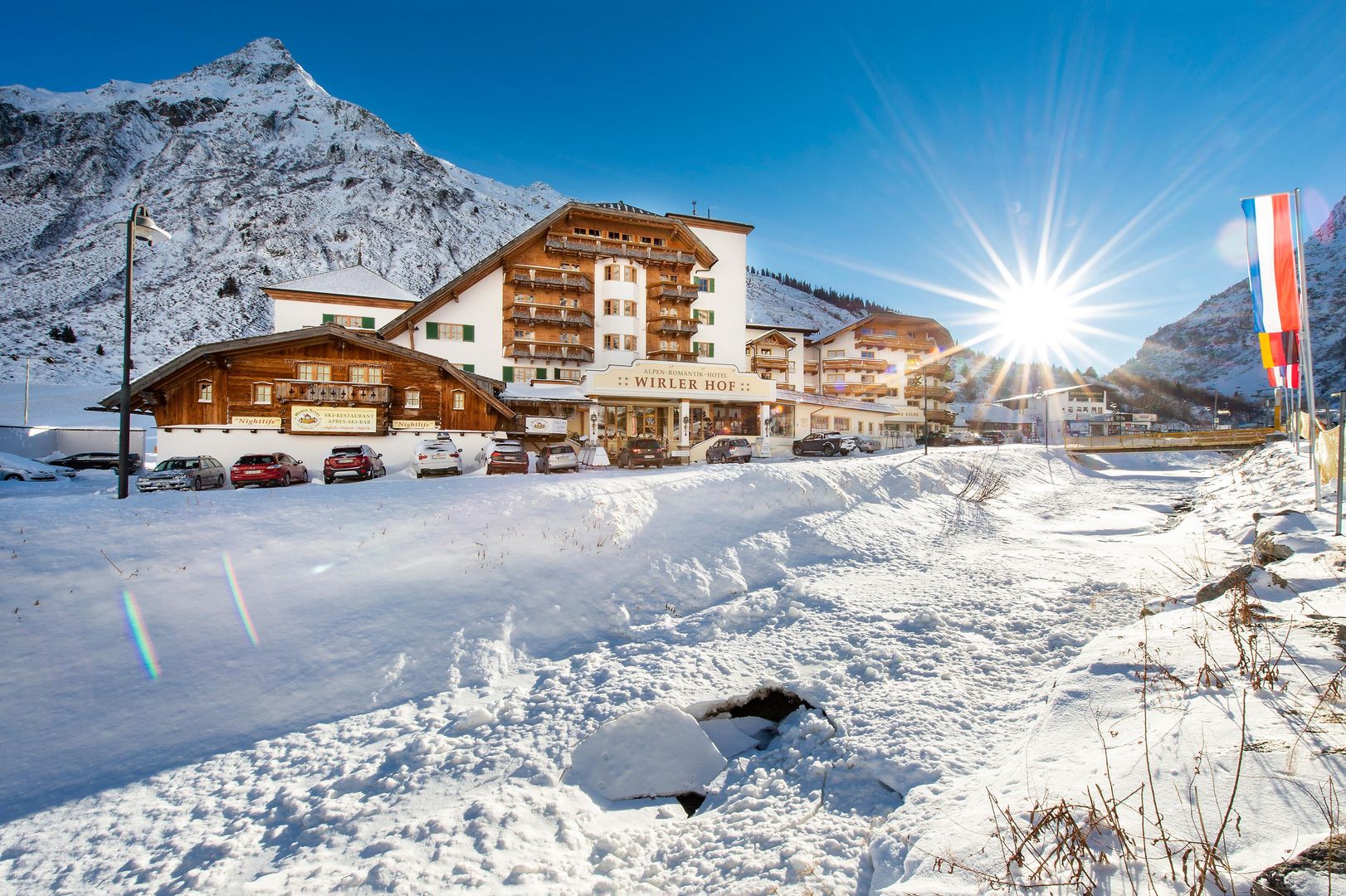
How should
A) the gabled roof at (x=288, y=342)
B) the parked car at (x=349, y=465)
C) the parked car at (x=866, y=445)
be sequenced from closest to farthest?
the parked car at (x=349, y=465), the gabled roof at (x=288, y=342), the parked car at (x=866, y=445)

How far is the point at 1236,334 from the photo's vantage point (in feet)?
579

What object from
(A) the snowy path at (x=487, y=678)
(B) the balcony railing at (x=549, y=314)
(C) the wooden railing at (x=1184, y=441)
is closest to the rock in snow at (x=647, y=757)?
(A) the snowy path at (x=487, y=678)

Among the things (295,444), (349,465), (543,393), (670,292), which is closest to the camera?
(349,465)

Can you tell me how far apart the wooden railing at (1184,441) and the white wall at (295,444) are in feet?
153

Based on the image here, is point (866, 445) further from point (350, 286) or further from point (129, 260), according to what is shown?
point (350, 286)

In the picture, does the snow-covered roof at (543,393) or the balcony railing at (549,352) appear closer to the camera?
the snow-covered roof at (543,393)

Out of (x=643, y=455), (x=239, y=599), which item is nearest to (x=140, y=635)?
(x=239, y=599)

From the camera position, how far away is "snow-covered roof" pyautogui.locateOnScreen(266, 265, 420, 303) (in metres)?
44.2

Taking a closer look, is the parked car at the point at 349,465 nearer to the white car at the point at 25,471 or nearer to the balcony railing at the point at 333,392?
the balcony railing at the point at 333,392

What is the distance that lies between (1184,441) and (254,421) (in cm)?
6429

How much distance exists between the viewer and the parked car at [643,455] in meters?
28.0

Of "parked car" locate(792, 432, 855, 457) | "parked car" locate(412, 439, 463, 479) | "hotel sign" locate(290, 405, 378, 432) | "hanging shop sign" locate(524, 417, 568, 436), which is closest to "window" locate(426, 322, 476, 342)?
"hanging shop sign" locate(524, 417, 568, 436)

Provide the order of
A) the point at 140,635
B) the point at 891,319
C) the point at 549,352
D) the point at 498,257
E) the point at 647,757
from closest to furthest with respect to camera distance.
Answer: the point at 647,757, the point at 140,635, the point at 498,257, the point at 549,352, the point at 891,319

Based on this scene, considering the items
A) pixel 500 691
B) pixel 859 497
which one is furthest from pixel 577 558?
pixel 859 497
